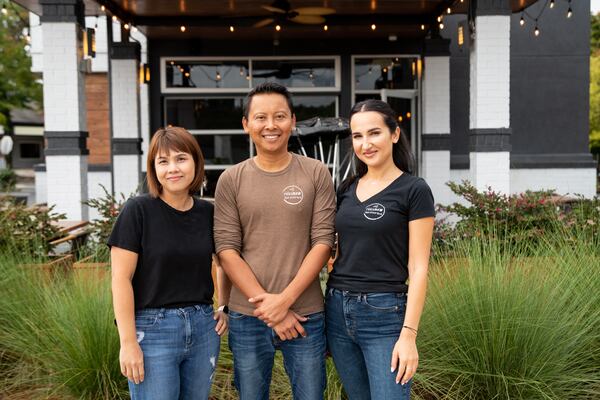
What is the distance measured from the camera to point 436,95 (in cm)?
1322

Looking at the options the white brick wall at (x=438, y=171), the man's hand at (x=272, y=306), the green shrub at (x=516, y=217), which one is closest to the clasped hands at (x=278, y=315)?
the man's hand at (x=272, y=306)

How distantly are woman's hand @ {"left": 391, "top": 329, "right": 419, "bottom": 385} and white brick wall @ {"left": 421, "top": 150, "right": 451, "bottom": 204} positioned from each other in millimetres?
11062

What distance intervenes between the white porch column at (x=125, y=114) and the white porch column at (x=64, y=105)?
332 cm

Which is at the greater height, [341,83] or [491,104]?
[341,83]

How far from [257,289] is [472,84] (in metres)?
7.68

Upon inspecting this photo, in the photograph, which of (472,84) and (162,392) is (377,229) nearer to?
(162,392)

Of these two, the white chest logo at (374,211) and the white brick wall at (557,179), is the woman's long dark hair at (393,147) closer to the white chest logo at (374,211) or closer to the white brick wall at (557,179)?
the white chest logo at (374,211)

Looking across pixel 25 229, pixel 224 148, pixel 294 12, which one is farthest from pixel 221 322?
pixel 224 148

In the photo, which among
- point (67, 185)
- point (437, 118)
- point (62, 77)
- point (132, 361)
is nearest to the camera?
point (132, 361)

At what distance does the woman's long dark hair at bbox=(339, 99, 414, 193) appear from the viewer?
2.76m

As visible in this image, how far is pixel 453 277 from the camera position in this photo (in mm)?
4039

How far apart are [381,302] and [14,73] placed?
33.4 meters

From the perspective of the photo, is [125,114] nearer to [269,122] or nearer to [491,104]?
[491,104]

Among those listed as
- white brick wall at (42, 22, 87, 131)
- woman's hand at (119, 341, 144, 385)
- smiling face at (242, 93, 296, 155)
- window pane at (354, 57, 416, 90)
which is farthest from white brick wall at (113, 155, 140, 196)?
woman's hand at (119, 341, 144, 385)
